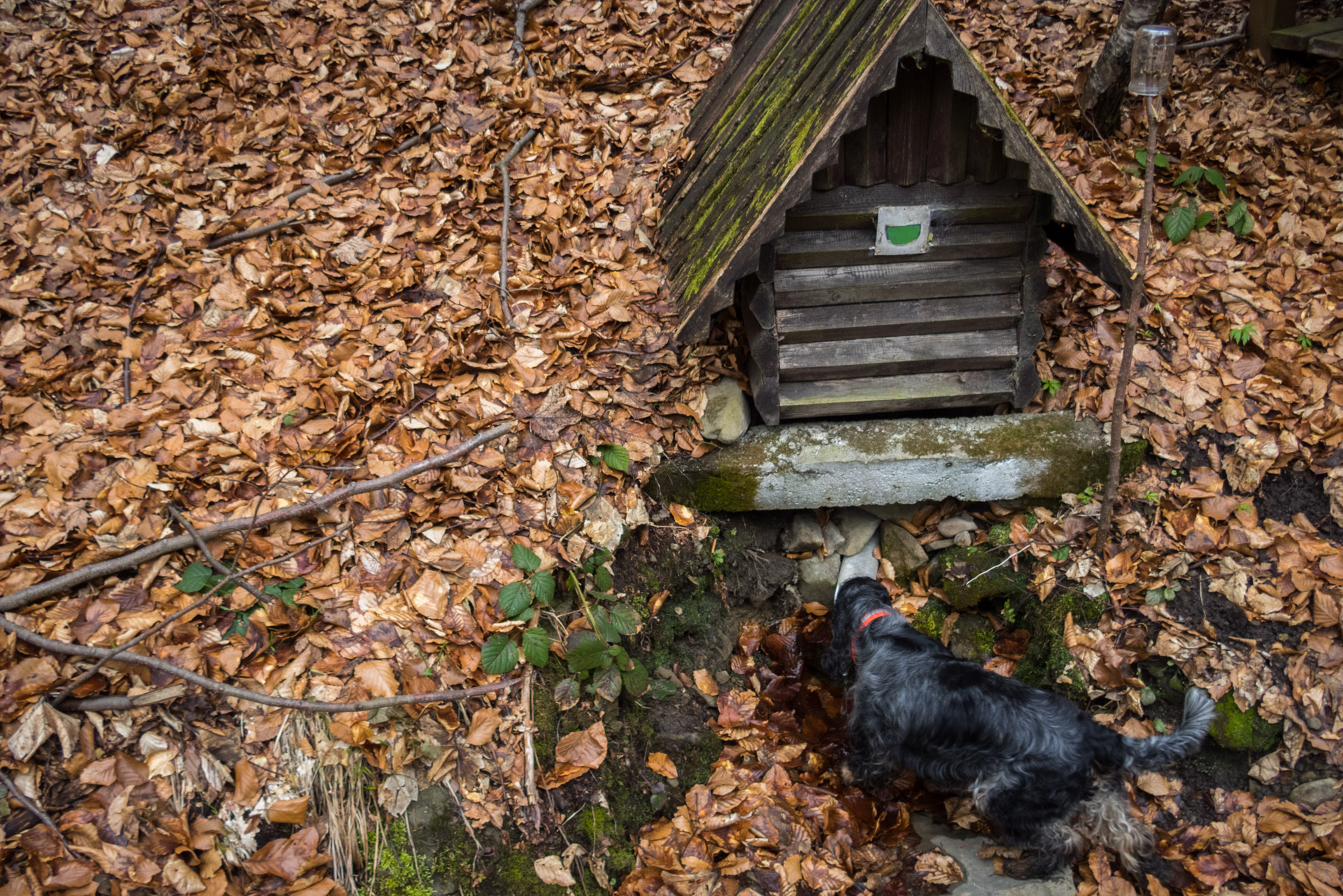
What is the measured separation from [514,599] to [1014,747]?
225 cm

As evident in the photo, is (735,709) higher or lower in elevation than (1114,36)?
lower

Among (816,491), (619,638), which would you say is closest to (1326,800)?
(816,491)

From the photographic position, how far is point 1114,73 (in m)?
4.66

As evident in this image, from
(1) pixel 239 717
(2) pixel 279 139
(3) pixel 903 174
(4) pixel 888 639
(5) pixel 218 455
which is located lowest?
(4) pixel 888 639

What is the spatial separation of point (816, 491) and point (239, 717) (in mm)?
2949

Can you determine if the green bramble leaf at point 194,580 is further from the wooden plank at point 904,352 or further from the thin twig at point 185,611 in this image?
the wooden plank at point 904,352

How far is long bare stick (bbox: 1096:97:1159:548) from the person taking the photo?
3.34 m

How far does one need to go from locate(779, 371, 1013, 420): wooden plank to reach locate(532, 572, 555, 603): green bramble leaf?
1684 mm

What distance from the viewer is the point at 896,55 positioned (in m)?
2.94

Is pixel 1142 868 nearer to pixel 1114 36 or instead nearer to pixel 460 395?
pixel 460 395

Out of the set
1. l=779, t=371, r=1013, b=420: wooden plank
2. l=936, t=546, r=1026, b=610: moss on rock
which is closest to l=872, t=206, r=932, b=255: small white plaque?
l=779, t=371, r=1013, b=420: wooden plank

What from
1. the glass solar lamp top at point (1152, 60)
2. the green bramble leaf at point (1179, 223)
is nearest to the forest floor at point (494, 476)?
the green bramble leaf at point (1179, 223)

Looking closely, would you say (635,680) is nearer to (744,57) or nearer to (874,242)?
(874,242)

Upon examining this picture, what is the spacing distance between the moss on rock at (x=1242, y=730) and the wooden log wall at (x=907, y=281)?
1.77 metres
